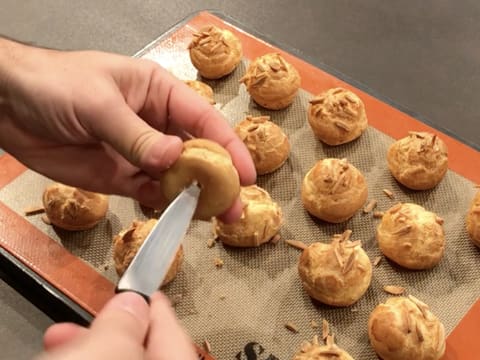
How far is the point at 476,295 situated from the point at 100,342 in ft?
4.21

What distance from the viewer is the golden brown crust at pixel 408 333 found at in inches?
64.1

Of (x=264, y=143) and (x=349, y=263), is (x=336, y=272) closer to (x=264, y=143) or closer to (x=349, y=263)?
(x=349, y=263)

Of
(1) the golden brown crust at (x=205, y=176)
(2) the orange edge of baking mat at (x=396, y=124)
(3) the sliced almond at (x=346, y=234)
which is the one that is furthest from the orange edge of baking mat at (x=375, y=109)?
(1) the golden brown crust at (x=205, y=176)

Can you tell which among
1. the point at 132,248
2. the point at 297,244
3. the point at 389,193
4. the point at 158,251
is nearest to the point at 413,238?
the point at 389,193

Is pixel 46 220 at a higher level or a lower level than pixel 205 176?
lower

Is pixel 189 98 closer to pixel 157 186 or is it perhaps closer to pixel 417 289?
pixel 157 186

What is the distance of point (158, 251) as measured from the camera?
3.86ft

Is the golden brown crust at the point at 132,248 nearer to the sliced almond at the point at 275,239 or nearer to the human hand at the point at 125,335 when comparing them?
the sliced almond at the point at 275,239

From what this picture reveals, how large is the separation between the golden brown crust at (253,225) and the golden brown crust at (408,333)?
1.38ft

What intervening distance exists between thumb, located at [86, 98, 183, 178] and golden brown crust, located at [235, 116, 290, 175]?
0.66 meters

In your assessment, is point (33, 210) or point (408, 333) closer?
point (408, 333)

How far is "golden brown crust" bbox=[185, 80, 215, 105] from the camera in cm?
220

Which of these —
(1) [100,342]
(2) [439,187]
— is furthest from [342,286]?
(1) [100,342]

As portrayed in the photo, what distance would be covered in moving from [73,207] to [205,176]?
2.17ft
